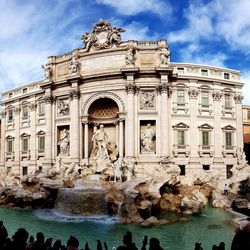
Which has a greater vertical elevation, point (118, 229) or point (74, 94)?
point (74, 94)

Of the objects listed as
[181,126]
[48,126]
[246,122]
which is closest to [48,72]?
[48,126]

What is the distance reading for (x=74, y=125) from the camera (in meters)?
27.5

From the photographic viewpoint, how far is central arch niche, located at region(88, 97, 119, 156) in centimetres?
2797

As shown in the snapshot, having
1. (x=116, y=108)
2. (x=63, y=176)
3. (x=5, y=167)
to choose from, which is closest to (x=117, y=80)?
(x=116, y=108)

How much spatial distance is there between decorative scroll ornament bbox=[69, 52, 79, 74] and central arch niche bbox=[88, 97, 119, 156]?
3.37 meters

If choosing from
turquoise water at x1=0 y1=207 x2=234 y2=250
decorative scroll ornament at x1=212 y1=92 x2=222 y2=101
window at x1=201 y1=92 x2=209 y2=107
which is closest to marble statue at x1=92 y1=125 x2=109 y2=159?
turquoise water at x1=0 y1=207 x2=234 y2=250

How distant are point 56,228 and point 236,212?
32.0ft

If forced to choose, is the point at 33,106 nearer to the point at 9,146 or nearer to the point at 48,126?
the point at 48,126

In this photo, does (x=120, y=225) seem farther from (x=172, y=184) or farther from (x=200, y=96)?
(x=200, y=96)

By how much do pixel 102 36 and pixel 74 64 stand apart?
3.57 m

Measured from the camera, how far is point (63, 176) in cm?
2430

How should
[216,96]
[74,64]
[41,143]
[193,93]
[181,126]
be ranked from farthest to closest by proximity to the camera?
[41,143]
[74,64]
[216,96]
[193,93]
[181,126]

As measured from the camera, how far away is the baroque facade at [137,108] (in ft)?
85.1

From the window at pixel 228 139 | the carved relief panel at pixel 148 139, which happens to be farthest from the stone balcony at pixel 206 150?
the carved relief panel at pixel 148 139
